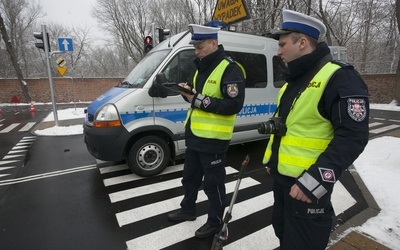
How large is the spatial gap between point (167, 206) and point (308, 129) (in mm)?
2680

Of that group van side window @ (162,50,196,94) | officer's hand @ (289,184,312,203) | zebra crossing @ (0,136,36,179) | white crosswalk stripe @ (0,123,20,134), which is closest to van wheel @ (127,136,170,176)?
van side window @ (162,50,196,94)

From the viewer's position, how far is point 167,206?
371 cm

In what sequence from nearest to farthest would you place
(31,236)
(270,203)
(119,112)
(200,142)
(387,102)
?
(200,142), (31,236), (270,203), (119,112), (387,102)

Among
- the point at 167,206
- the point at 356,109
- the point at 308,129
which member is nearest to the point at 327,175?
the point at 308,129

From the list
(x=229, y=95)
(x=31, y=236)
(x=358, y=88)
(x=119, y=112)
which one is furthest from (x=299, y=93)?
(x=31, y=236)

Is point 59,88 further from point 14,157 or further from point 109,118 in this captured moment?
point 109,118

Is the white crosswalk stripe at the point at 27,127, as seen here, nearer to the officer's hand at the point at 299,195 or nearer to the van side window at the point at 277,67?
the van side window at the point at 277,67

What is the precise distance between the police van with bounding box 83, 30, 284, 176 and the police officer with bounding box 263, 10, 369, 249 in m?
2.30

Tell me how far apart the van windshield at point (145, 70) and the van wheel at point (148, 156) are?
0.98 m

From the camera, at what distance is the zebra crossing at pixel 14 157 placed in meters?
5.27

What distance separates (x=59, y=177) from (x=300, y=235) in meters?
4.64

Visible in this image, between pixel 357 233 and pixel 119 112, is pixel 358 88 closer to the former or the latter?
pixel 357 233

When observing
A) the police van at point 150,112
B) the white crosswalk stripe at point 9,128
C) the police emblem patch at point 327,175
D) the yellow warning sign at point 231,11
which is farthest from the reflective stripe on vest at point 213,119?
the white crosswalk stripe at point 9,128

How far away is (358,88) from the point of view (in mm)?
1436
